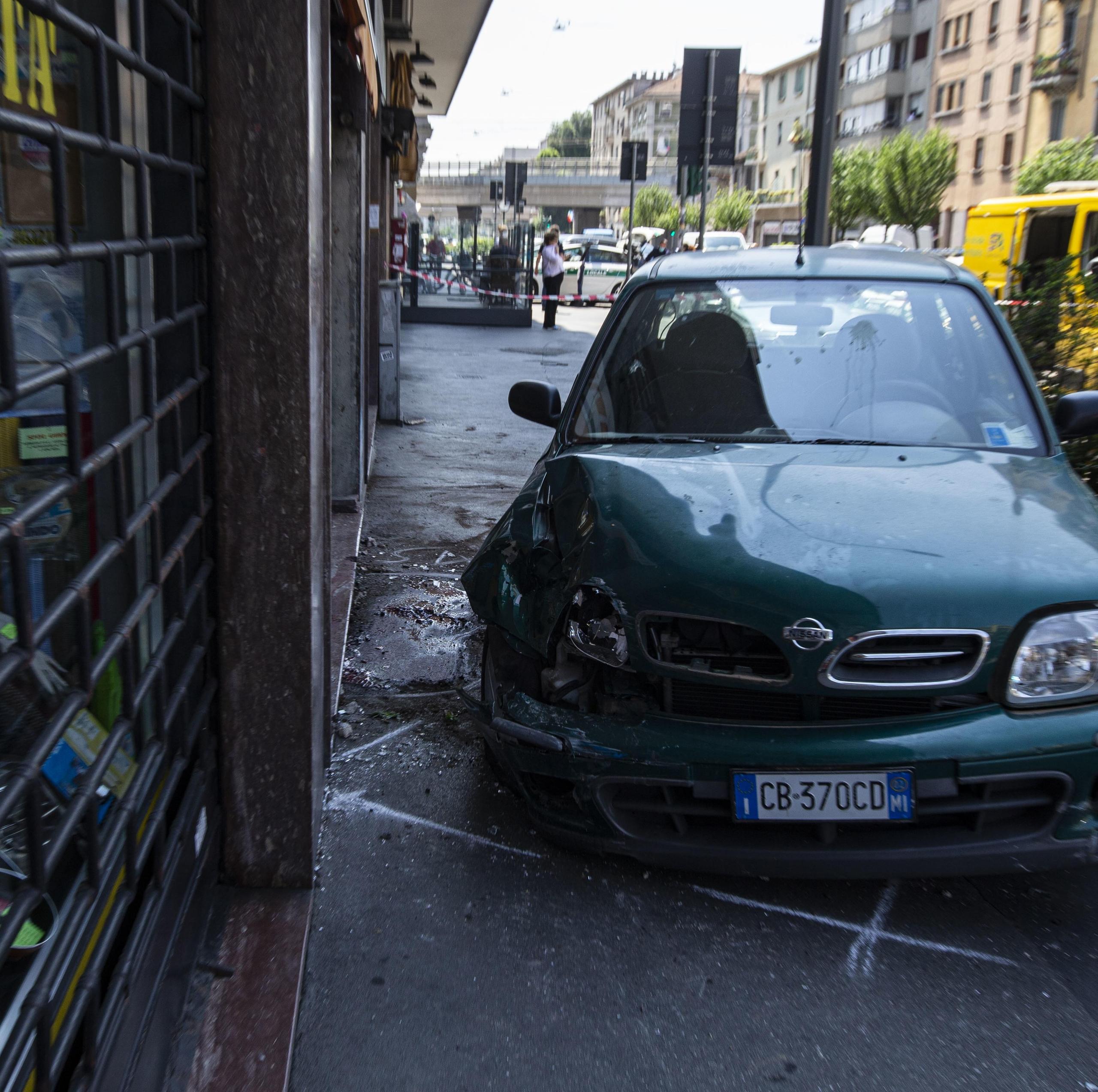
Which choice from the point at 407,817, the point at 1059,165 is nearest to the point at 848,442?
the point at 407,817

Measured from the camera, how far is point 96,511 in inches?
81.4

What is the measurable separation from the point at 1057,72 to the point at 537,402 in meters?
48.9

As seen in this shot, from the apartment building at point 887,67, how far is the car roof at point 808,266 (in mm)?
63048

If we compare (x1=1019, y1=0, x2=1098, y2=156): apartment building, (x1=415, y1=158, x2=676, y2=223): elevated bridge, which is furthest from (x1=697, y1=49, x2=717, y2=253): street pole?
(x1=415, y1=158, x2=676, y2=223): elevated bridge

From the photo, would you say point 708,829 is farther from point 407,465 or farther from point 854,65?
point 854,65

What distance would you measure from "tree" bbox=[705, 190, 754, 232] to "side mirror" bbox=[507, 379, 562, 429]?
219 ft

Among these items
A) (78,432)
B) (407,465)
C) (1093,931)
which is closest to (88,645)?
(78,432)

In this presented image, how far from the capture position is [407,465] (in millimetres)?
9438

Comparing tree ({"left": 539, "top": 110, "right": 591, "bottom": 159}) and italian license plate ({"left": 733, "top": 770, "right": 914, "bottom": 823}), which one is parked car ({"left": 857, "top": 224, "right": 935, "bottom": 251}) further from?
tree ({"left": 539, "top": 110, "right": 591, "bottom": 159})

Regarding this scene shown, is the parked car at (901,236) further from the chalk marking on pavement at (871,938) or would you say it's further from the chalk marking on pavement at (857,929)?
the chalk marking on pavement at (857,929)

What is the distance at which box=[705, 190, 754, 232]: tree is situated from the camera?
229 feet

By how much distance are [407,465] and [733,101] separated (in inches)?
261

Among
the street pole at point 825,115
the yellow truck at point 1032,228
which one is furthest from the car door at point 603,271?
the street pole at point 825,115

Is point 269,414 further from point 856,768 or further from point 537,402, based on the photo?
point 537,402
